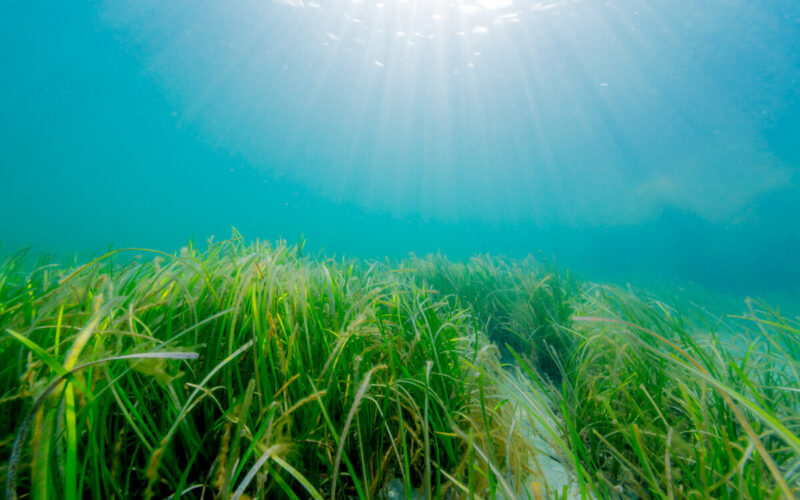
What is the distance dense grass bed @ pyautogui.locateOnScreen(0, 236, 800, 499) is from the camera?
59 cm

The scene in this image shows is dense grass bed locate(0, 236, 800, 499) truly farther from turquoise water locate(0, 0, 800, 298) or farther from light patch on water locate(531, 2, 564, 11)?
light patch on water locate(531, 2, 564, 11)

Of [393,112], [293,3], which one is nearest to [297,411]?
[293,3]

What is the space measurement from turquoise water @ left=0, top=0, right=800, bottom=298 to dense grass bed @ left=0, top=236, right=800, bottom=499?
2.85m

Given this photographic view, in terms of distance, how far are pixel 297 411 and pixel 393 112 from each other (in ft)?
196

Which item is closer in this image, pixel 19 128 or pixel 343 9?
pixel 343 9

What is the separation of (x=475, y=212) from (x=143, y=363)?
117590mm

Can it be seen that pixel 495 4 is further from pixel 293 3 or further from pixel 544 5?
pixel 293 3

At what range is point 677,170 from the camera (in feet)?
158

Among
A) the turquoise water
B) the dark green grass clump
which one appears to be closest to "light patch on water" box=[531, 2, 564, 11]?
the turquoise water

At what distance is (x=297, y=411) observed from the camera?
93 centimetres

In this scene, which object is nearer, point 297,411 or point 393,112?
point 297,411

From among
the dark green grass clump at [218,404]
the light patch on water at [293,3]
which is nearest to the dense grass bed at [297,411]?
the dark green grass clump at [218,404]

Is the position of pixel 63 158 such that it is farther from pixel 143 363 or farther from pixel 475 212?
pixel 475 212

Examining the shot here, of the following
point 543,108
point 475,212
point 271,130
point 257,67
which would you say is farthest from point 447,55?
point 475,212
